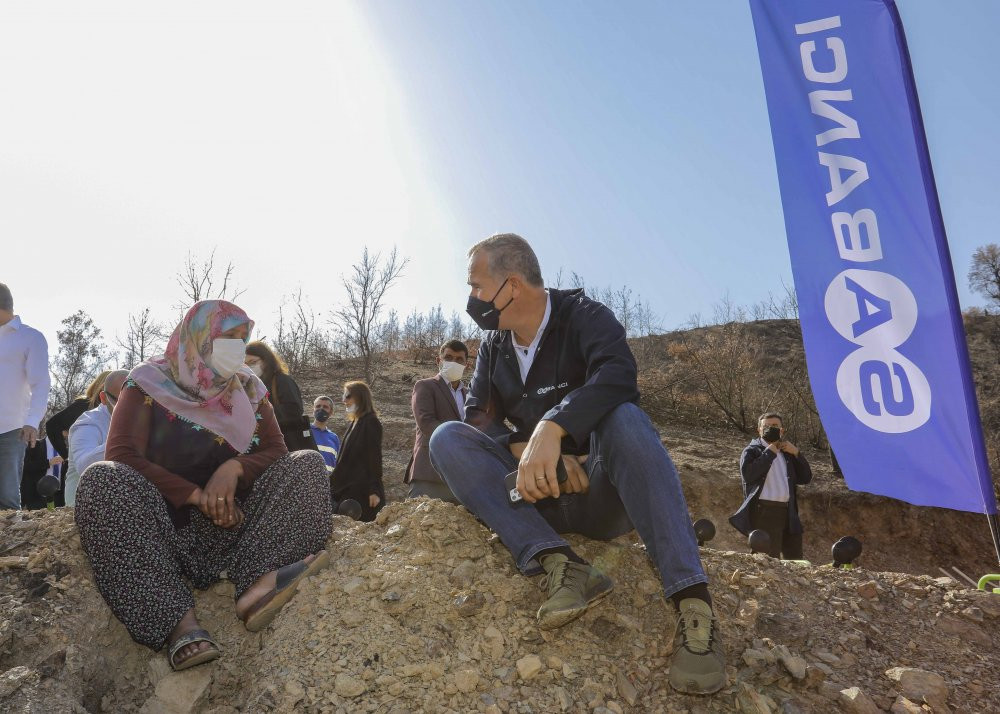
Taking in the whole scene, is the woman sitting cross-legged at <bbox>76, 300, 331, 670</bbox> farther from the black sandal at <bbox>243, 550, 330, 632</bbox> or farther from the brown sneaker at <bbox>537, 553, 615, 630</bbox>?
the brown sneaker at <bbox>537, 553, 615, 630</bbox>

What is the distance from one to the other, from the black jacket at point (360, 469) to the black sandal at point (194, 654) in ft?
9.64

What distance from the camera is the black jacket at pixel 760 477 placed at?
5129 millimetres

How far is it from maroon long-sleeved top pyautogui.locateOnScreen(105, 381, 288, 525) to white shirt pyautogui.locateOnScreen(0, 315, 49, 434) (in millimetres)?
2615

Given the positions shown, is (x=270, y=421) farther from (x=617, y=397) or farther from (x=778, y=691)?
(x=778, y=691)

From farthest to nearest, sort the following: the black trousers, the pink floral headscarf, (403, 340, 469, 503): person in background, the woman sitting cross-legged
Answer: the black trousers, (403, 340, 469, 503): person in background, the pink floral headscarf, the woman sitting cross-legged

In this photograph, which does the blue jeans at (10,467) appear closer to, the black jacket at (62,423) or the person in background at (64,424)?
the person in background at (64,424)

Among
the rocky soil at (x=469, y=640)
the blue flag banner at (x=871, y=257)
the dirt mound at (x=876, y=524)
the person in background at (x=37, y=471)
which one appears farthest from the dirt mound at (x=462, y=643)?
the dirt mound at (x=876, y=524)

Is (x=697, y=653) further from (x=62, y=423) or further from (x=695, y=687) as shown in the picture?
(x=62, y=423)

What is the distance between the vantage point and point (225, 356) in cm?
254

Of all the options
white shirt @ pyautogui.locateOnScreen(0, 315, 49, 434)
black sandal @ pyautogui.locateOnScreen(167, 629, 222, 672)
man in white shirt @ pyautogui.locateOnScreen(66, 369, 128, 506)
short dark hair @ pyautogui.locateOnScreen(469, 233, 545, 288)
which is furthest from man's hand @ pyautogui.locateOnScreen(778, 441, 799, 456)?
white shirt @ pyautogui.locateOnScreen(0, 315, 49, 434)

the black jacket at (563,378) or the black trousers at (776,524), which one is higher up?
the black jacket at (563,378)

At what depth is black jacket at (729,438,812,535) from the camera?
5129 mm

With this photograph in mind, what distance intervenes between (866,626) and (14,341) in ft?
17.0

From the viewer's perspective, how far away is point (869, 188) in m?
3.22
